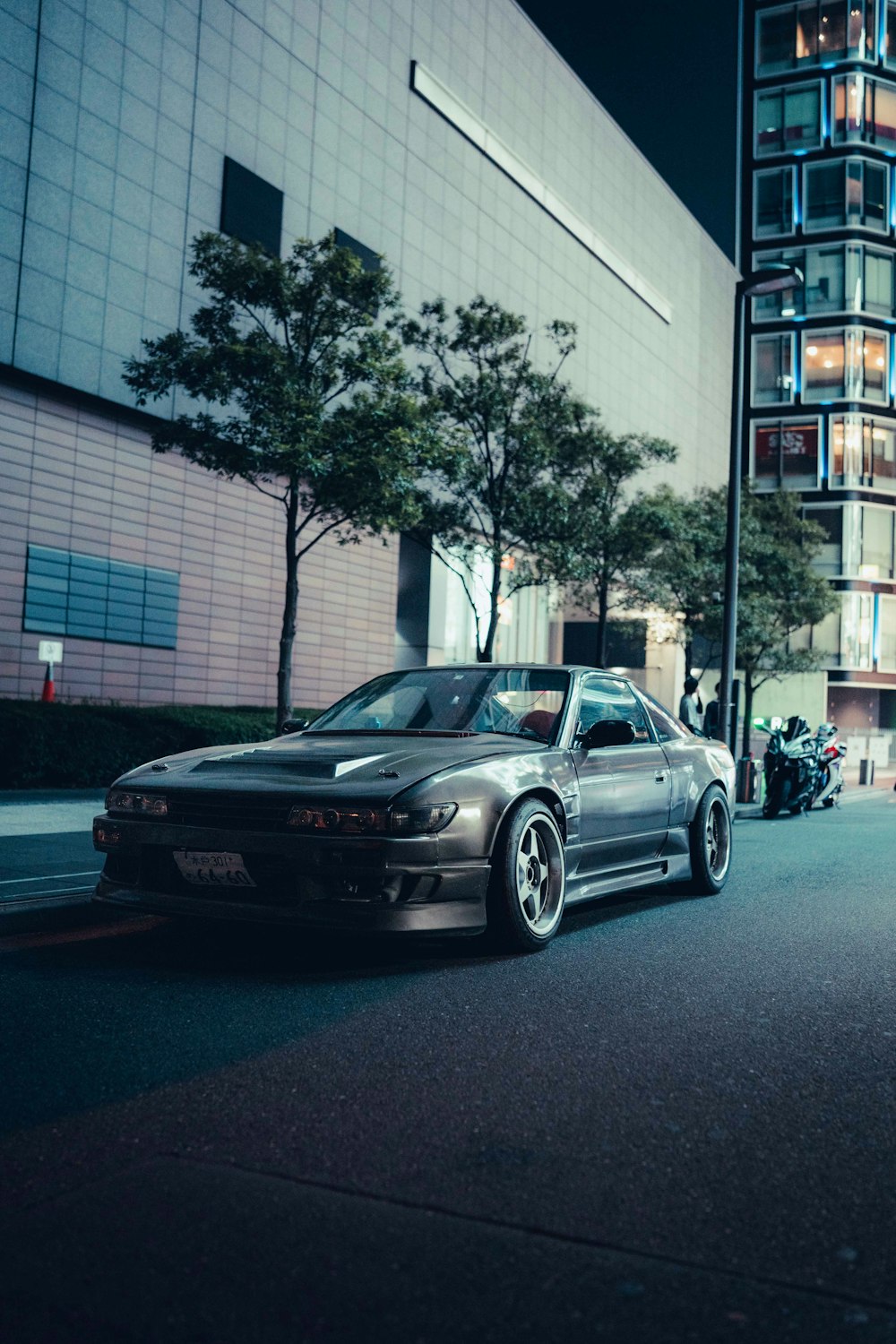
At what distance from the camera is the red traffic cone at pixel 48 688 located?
18.6m

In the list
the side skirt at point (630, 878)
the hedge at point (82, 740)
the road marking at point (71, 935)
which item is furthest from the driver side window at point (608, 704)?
the hedge at point (82, 740)

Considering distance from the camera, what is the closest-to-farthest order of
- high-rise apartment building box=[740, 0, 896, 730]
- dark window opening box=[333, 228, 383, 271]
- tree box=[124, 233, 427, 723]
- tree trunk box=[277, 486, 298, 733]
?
tree box=[124, 233, 427, 723], tree trunk box=[277, 486, 298, 733], dark window opening box=[333, 228, 383, 271], high-rise apartment building box=[740, 0, 896, 730]

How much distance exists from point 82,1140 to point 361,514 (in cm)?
1301

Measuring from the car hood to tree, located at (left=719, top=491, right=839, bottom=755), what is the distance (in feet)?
86.7

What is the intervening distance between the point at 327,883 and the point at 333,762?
670 millimetres

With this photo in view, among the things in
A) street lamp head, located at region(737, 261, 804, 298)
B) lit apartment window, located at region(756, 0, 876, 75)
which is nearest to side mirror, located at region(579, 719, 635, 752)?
street lamp head, located at region(737, 261, 804, 298)

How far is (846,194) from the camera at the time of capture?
5028cm

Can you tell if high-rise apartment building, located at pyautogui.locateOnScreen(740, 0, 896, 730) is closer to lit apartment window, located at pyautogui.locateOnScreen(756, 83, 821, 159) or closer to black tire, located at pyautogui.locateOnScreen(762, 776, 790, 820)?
lit apartment window, located at pyautogui.locateOnScreen(756, 83, 821, 159)

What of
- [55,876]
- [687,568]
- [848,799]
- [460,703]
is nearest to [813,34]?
[687,568]

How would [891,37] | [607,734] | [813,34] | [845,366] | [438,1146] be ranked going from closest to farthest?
[438,1146], [607,734], [845,366], [813,34], [891,37]

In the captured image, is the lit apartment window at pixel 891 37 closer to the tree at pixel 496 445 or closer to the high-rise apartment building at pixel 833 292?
the high-rise apartment building at pixel 833 292

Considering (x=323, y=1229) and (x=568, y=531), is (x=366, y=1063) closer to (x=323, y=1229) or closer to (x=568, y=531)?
(x=323, y=1229)

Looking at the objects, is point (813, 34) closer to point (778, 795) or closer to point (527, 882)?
point (778, 795)

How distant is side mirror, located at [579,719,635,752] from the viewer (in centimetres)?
639
